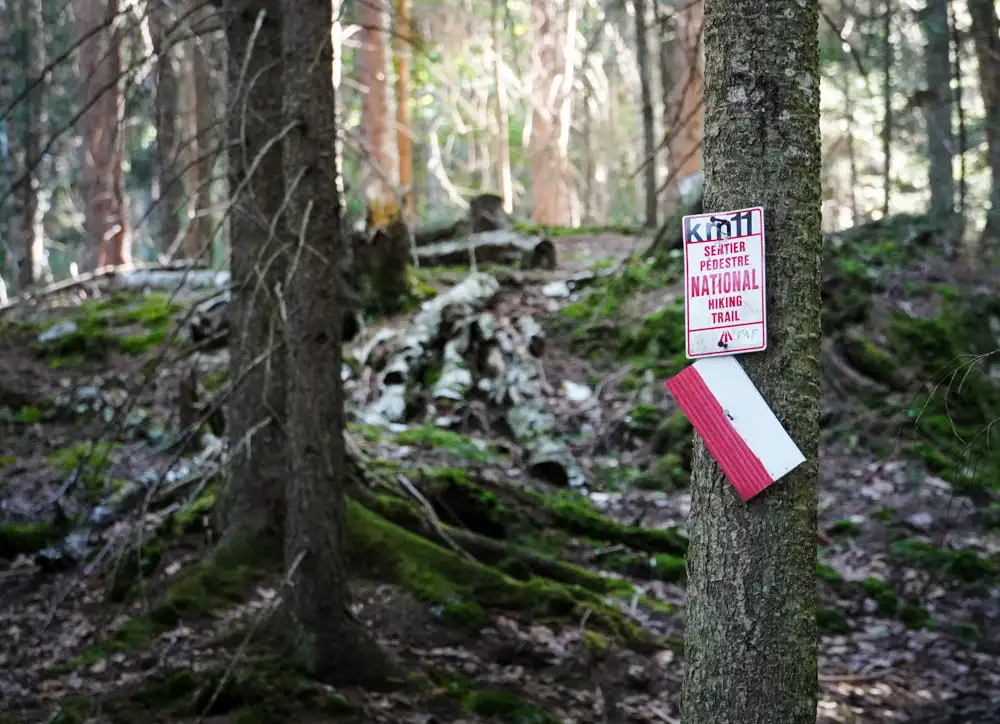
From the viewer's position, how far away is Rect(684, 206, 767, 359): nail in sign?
234 cm

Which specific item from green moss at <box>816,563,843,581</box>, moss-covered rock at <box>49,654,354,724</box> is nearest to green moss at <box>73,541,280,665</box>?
moss-covered rock at <box>49,654,354,724</box>

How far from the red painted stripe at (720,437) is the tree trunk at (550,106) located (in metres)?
16.3

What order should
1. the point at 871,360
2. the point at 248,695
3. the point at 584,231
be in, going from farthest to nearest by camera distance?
the point at 584,231 → the point at 871,360 → the point at 248,695

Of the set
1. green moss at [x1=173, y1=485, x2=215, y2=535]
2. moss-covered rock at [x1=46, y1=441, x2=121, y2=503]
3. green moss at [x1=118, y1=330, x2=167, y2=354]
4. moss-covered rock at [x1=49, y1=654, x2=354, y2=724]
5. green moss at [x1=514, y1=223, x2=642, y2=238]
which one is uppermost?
green moss at [x1=514, y1=223, x2=642, y2=238]

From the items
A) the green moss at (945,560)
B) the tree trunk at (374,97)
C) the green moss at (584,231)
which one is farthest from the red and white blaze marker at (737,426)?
the tree trunk at (374,97)

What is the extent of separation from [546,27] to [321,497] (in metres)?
16.3

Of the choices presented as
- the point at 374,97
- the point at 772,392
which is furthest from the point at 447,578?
the point at 374,97

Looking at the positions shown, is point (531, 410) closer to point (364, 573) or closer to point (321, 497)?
point (364, 573)

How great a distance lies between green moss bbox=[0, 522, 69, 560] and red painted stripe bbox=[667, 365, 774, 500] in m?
5.59

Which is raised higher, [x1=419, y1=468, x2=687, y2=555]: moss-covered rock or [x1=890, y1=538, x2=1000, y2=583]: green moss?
[x1=419, y1=468, x2=687, y2=555]: moss-covered rock

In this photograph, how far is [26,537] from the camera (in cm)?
657

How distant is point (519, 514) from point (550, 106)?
1356cm

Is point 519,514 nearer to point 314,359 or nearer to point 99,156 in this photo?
point 314,359

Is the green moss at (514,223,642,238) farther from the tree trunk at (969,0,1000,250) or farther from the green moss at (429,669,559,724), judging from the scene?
the green moss at (429,669,559,724)
